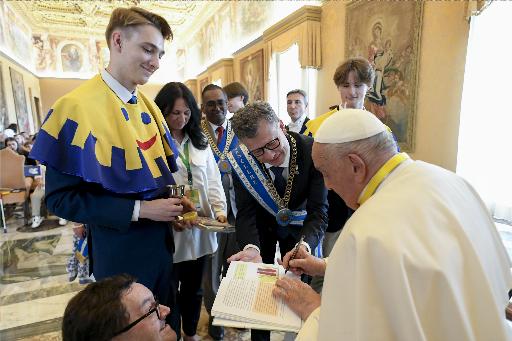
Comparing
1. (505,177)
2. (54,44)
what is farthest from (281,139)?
(54,44)

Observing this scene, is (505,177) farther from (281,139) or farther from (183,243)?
(183,243)

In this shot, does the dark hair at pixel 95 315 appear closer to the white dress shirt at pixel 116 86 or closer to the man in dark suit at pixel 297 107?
the white dress shirt at pixel 116 86

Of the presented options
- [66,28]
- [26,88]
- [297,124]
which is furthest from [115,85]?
[66,28]

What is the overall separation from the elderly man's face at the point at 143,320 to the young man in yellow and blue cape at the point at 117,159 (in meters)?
0.32

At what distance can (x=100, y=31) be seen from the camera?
16328mm

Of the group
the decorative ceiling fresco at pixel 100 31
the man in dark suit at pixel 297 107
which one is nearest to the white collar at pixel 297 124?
the man in dark suit at pixel 297 107

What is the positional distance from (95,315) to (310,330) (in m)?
→ 0.70

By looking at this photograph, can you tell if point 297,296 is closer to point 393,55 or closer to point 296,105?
point 296,105

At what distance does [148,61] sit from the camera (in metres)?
1.45

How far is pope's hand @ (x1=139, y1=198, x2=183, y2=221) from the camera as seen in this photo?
56.4 inches

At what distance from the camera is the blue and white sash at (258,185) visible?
1.93 meters

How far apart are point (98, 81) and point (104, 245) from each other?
2.37ft

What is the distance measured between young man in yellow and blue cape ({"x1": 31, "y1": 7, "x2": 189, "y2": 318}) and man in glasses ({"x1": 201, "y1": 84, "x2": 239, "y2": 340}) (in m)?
1.31

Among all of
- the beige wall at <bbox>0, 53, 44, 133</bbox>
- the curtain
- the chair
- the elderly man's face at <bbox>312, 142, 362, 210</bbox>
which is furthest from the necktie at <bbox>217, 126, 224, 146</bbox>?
the beige wall at <bbox>0, 53, 44, 133</bbox>
